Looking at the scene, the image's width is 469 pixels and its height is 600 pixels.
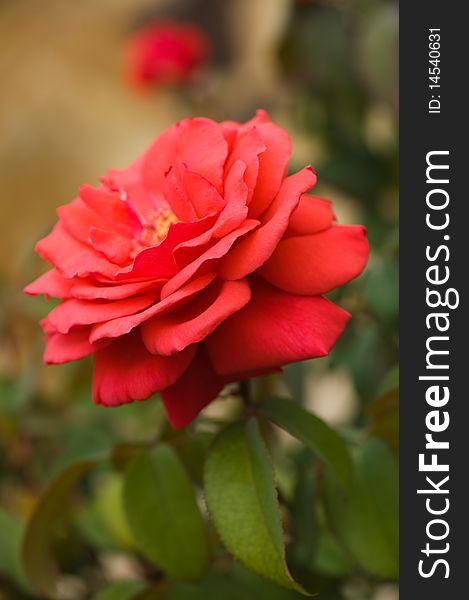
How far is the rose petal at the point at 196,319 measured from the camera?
0.97 feet

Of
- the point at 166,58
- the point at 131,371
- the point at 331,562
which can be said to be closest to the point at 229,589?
the point at 331,562

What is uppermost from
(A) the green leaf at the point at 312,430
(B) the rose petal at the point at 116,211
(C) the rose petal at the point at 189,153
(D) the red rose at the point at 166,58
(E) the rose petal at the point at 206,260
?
(D) the red rose at the point at 166,58

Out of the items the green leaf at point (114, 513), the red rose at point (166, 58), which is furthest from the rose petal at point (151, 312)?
the red rose at point (166, 58)

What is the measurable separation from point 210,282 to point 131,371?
0.14 feet

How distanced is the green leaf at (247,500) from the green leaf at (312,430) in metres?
0.01

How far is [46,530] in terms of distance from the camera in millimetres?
443

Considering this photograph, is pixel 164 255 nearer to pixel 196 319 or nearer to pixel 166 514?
pixel 196 319

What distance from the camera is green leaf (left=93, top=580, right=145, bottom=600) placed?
451 mm

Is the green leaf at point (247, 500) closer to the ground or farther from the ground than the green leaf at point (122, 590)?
farther from the ground

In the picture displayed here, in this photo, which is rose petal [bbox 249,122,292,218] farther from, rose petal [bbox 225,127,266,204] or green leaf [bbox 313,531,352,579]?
green leaf [bbox 313,531,352,579]

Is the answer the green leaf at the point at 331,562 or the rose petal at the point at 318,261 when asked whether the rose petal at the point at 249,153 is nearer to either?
the rose petal at the point at 318,261

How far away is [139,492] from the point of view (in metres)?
0.40

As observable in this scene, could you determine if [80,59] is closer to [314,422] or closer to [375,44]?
[375,44]

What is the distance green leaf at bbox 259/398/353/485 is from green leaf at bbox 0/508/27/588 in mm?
202
